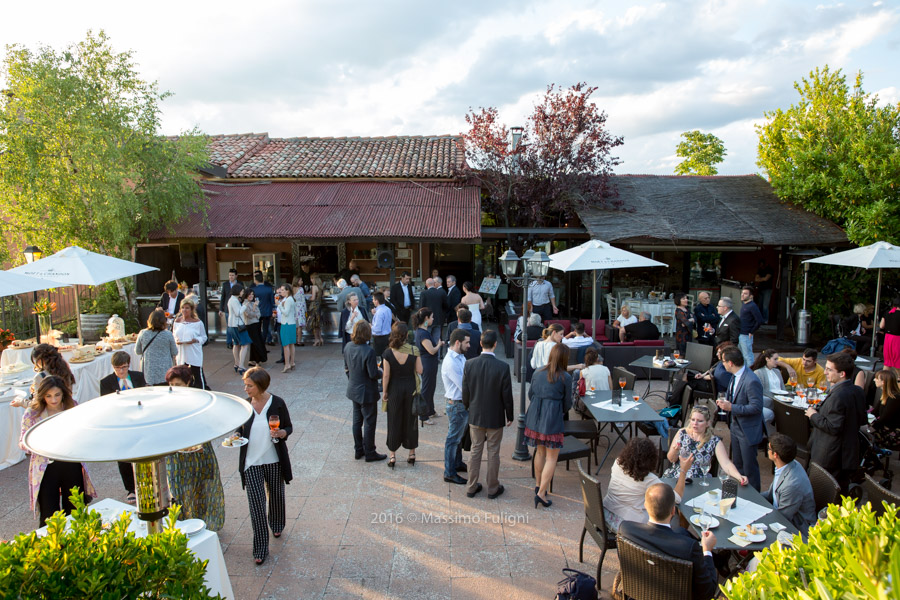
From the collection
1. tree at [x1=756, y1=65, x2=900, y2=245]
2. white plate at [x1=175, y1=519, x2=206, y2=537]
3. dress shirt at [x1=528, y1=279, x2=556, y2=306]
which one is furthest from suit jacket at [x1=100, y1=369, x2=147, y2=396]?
tree at [x1=756, y1=65, x2=900, y2=245]

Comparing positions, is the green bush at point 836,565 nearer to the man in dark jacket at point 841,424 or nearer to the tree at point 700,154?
the man in dark jacket at point 841,424

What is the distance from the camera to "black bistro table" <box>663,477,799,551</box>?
12.6 feet

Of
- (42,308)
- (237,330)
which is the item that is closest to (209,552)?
(237,330)

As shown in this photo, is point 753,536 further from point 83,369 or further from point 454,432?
point 83,369

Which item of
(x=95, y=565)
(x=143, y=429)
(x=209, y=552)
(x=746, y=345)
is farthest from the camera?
(x=746, y=345)

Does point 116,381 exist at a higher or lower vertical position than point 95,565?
lower

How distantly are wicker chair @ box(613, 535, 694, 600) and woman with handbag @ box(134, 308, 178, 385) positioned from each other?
6118mm

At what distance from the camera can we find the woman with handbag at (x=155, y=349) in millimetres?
7199

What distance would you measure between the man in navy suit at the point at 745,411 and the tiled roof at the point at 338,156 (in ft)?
34.8

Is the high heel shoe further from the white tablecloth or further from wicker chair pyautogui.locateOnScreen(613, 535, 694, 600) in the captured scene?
the white tablecloth

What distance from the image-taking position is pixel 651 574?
3537 mm

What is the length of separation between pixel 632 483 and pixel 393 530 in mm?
2300

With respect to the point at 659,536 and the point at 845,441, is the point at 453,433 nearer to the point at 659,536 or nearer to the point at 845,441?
the point at 659,536

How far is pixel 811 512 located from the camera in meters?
4.36
